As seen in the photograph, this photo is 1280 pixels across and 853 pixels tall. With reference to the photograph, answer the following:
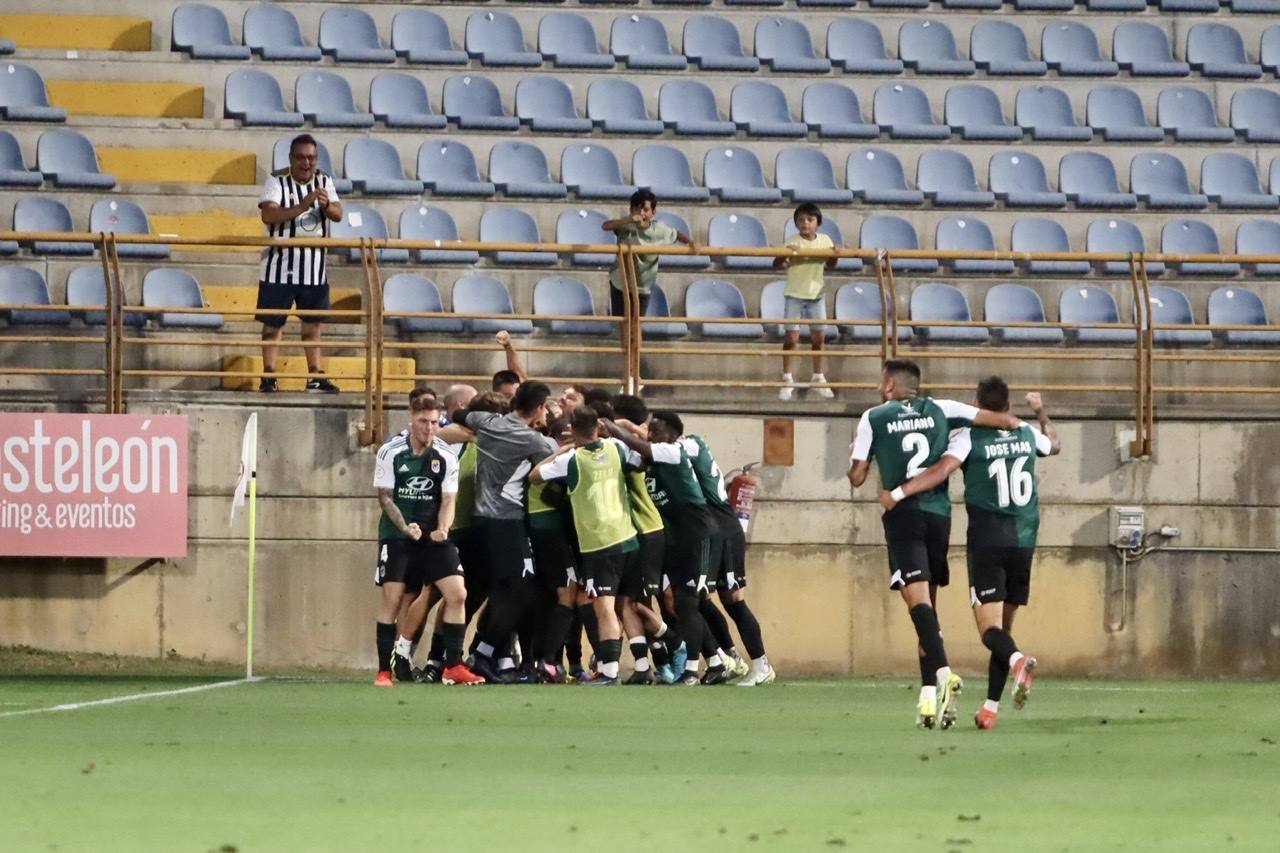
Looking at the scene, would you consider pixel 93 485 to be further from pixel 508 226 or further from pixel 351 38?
pixel 351 38

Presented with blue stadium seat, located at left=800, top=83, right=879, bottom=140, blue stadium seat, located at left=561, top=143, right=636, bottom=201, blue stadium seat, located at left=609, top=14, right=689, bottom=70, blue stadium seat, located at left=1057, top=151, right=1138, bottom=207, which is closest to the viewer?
blue stadium seat, located at left=561, top=143, right=636, bottom=201

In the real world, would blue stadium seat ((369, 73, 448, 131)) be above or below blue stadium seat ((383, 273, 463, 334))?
above

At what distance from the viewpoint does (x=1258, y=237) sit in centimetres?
2227

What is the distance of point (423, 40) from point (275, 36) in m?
1.50

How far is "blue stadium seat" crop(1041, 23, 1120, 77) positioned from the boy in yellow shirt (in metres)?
5.74

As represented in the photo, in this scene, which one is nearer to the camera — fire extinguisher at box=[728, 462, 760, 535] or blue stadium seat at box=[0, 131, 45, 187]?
fire extinguisher at box=[728, 462, 760, 535]

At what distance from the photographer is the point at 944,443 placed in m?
Result: 12.3

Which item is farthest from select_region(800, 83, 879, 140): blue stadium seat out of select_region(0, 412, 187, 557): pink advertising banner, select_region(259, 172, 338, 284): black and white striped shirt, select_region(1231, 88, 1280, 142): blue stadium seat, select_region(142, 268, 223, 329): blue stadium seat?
select_region(0, 412, 187, 557): pink advertising banner

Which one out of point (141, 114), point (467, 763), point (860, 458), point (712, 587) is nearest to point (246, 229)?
point (141, 114)

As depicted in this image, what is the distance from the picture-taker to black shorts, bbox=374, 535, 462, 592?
51.5ft

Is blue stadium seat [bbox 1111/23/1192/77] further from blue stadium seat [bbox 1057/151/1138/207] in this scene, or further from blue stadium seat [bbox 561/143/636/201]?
blue stadium seat [bbox 561/143/636/201]

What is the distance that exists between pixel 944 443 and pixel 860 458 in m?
0.50

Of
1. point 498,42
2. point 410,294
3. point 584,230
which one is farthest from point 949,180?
point 410,294

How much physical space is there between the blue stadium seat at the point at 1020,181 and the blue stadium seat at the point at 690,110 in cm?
265
